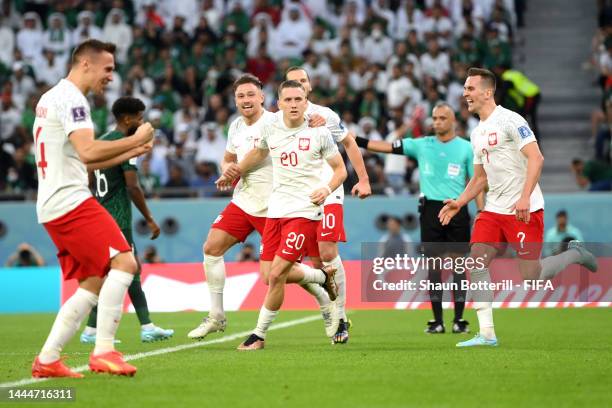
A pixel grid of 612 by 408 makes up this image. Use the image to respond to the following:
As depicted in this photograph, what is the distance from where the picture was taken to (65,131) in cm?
837

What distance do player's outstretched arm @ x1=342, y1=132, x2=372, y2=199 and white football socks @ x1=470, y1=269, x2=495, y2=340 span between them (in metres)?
1.32

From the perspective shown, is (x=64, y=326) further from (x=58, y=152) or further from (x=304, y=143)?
(x=304, y=143)

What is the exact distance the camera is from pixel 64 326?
8.56 meters

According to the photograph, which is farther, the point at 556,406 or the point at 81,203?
the point at 81,203

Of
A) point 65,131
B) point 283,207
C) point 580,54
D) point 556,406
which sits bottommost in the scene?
point 556,406

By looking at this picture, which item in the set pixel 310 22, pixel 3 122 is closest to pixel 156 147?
pixel 3 122

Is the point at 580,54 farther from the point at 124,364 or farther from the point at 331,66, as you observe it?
the point at 124,364

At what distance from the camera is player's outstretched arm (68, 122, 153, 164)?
825 centimetres

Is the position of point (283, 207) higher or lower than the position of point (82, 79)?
lower

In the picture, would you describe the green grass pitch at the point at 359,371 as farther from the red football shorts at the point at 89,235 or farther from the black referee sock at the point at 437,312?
the red football shorts at the point at 89,235

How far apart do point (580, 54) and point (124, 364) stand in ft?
68.7

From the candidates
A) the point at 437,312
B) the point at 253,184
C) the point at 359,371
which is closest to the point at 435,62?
the point at 437,312

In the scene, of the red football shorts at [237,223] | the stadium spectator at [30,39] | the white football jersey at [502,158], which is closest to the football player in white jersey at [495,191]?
the white football jersey at [502,158]

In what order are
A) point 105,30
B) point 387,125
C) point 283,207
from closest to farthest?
point 283,207 → point 387,125 → point 105,30
